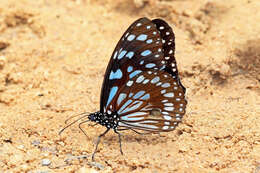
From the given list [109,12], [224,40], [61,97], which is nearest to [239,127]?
[224,40]

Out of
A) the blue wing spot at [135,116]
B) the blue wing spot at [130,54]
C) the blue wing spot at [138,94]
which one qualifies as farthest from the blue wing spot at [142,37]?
the blue wing spot at [135,116]

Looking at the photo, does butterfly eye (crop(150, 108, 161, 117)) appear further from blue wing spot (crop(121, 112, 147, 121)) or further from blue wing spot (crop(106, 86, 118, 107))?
blue wing spot (crop(106, 86, 118, 107))

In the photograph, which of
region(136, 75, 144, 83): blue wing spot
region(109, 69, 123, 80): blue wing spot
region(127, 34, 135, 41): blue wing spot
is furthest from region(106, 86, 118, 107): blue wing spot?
region(127, 34, 135, 41): blue wing spot

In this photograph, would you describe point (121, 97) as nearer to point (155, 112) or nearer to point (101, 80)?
point (155, 112)

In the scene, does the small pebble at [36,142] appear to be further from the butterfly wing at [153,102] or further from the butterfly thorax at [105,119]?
the butterfly wing at [153,102]

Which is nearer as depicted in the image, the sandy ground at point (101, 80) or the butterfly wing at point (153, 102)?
the sandy ground at point (101, 80)

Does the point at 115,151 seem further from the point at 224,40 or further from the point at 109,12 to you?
the point at 109,12
